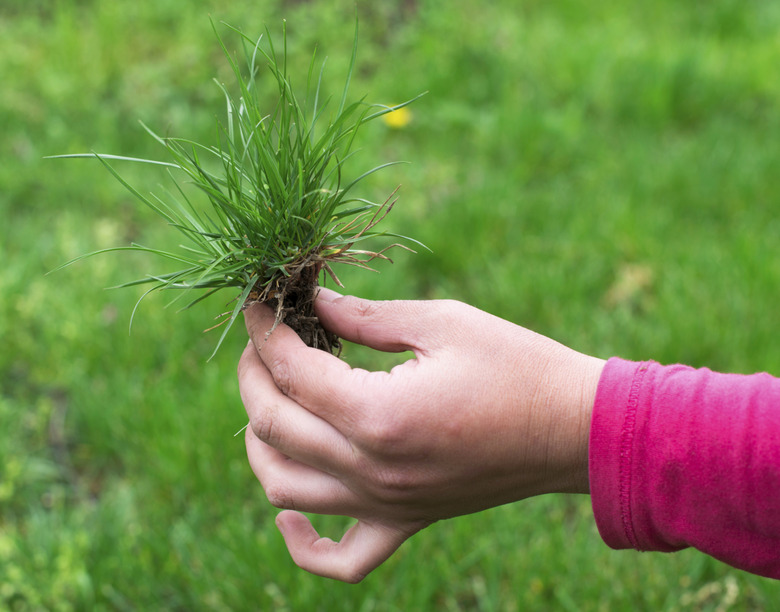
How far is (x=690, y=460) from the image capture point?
3.39 feet

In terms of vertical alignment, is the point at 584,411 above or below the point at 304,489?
above

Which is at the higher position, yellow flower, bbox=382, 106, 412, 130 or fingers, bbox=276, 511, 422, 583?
fingers, bbox=276, 511, 422, 583

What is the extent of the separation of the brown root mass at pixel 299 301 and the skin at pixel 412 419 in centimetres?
3

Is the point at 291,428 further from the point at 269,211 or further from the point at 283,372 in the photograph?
the point at 269,211

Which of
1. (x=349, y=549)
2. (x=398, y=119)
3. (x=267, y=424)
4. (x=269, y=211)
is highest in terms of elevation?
(x=269, y=211)

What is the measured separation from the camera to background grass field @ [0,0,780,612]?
1.87 meters

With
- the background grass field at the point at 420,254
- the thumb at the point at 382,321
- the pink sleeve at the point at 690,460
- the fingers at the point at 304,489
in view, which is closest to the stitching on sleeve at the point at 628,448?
the pink sleeve at the point at 690,460

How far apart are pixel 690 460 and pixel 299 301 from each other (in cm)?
68

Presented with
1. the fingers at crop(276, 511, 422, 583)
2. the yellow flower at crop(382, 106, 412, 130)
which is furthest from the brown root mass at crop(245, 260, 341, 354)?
the yellow flower at crop(382, 106, 412, 130)

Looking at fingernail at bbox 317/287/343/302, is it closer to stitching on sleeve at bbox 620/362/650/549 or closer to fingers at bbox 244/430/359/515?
fingers at bbox 244/430/359/515

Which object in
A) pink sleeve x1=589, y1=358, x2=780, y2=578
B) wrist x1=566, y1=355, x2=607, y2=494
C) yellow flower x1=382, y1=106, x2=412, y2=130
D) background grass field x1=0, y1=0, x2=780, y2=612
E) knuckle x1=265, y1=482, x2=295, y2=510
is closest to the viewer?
pink sleeve x1=589, y1=358, x2=780, y2=578

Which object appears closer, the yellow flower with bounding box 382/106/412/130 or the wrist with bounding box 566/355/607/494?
the wrist with bounding box 566/355/607/494

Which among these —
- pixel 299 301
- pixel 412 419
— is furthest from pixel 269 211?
pixel 412 419

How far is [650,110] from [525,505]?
2434 mm
